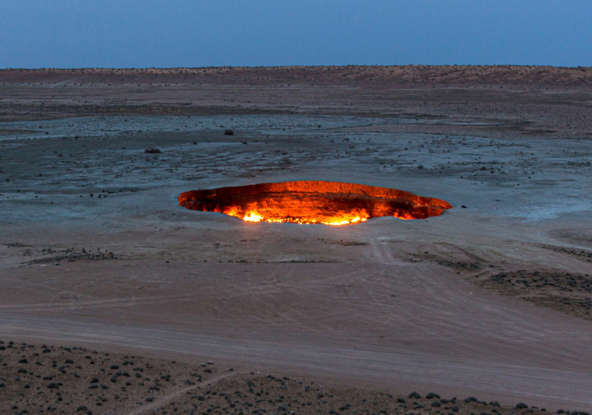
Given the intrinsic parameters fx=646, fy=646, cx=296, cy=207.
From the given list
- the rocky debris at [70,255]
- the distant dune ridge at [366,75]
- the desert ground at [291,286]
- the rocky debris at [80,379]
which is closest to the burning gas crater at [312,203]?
the desert ground at [291,286]

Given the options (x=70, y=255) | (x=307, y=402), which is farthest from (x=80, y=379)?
(x=70, y=255)

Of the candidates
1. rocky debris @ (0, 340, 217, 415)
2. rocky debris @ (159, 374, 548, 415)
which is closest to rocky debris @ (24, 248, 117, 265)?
rocky debris @ (0, 340, 217, 415)

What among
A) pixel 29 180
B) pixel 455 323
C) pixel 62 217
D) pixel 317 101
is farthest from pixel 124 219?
pixel 317 101

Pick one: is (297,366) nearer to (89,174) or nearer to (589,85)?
(89,174)

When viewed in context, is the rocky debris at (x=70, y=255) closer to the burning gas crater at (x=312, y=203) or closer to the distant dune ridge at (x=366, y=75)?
the burning gas crater at (x=312, y=203)

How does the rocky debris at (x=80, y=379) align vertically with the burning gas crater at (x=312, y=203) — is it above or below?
below

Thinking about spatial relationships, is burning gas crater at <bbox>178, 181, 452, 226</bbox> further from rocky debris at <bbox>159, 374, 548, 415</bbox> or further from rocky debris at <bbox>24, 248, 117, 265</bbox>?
rocky debris at <bbox>159, 374, 548, 415</bbox>
